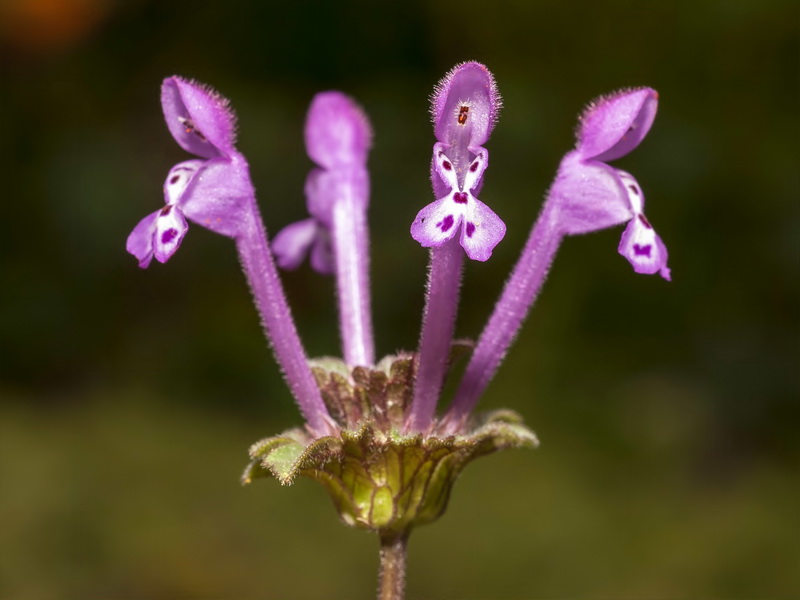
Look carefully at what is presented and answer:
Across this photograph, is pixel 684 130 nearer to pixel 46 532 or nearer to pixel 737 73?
pixel 737 73

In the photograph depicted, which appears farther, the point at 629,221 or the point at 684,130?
the point at 684,130

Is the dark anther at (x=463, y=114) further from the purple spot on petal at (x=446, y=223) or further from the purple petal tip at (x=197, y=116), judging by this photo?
the purple petal tip at (x=197, y=116)

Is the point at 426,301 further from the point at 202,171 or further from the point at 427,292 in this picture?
the point at 202,171

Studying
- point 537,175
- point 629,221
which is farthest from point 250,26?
point 629,221

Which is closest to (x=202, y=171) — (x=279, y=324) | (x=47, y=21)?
(x=279, y=324)

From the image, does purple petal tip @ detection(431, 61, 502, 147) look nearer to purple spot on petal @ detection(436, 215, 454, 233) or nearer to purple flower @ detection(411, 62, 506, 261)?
purple flower @ detection(411, 62, 506, 261)
